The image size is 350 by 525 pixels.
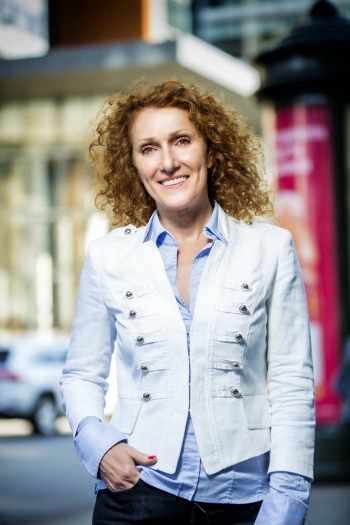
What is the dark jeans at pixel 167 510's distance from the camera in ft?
7.38

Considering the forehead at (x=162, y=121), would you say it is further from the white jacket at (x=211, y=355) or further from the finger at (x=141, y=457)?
the finger at (x=141, y=457)

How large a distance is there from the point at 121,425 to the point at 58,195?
18330 mm

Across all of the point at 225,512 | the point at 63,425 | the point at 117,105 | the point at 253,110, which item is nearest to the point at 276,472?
the point at 225,512

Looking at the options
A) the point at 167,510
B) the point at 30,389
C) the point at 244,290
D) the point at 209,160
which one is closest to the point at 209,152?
the point at 209,160

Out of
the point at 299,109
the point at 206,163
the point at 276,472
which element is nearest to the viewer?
the point at 276,472

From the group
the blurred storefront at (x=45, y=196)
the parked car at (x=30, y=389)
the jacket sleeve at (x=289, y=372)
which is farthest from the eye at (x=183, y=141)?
the blurred storefront at (x=45, y=196)

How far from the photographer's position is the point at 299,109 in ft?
28.1

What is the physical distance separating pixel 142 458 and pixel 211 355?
30 centimetres

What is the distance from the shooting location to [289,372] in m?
2.36

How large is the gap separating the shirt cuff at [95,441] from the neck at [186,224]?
55cm

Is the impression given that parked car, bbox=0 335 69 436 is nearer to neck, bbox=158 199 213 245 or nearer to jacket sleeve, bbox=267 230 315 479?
neck, bbox=158 199 213 245

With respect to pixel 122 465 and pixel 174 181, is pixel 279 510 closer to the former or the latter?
pixel 122 465

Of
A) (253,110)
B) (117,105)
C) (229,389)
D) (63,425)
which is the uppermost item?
(253,110)

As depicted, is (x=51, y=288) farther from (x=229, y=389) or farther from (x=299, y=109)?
(x=229, y=389)
